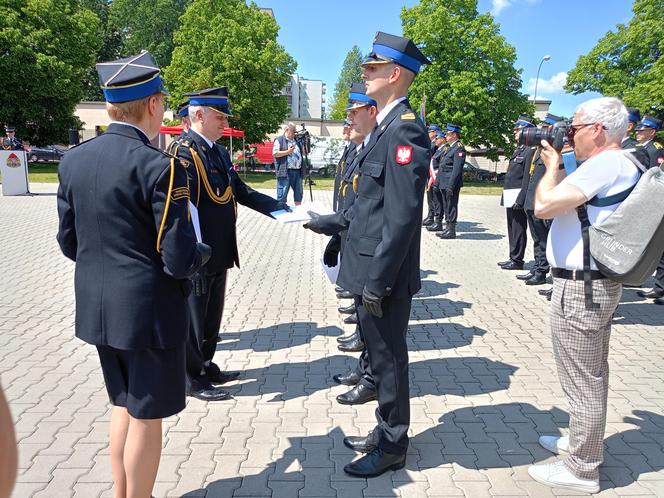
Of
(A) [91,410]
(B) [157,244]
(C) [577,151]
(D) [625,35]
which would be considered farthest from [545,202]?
(D) [625,35]

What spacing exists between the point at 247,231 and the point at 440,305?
6.22 metres

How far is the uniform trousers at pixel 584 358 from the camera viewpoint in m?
2.81

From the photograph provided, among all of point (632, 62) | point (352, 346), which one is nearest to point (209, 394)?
point (352, 346)

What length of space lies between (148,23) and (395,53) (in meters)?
56.9

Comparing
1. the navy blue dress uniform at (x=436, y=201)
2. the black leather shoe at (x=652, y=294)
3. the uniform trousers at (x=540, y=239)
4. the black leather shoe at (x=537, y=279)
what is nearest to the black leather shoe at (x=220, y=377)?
the black leather shoe at (x=537, y=279)

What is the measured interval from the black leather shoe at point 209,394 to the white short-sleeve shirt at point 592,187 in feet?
Answer: 8.62

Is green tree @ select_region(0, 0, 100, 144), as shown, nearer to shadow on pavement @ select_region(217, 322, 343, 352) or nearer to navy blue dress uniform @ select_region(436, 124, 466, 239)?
navy blue dress uniform @ select_region(436, 124, 466, 239)

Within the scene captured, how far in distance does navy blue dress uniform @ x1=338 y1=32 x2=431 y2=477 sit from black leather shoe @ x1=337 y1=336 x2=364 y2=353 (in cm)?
Result: 184

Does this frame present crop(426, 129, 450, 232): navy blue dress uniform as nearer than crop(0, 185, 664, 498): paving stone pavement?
No

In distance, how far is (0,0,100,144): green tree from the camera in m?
29.4

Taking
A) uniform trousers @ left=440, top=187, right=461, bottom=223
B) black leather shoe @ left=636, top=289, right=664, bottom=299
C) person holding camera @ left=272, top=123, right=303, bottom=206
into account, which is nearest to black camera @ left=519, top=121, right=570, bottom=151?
black leather shoe @ left=636, top=289, right=664, bottom=299

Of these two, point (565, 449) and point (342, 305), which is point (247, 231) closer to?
point (342, 305)

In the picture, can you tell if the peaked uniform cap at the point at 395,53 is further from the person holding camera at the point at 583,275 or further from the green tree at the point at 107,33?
the green tree at the point at 107,33

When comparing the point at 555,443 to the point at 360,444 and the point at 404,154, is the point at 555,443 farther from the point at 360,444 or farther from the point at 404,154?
the point at 404,154
